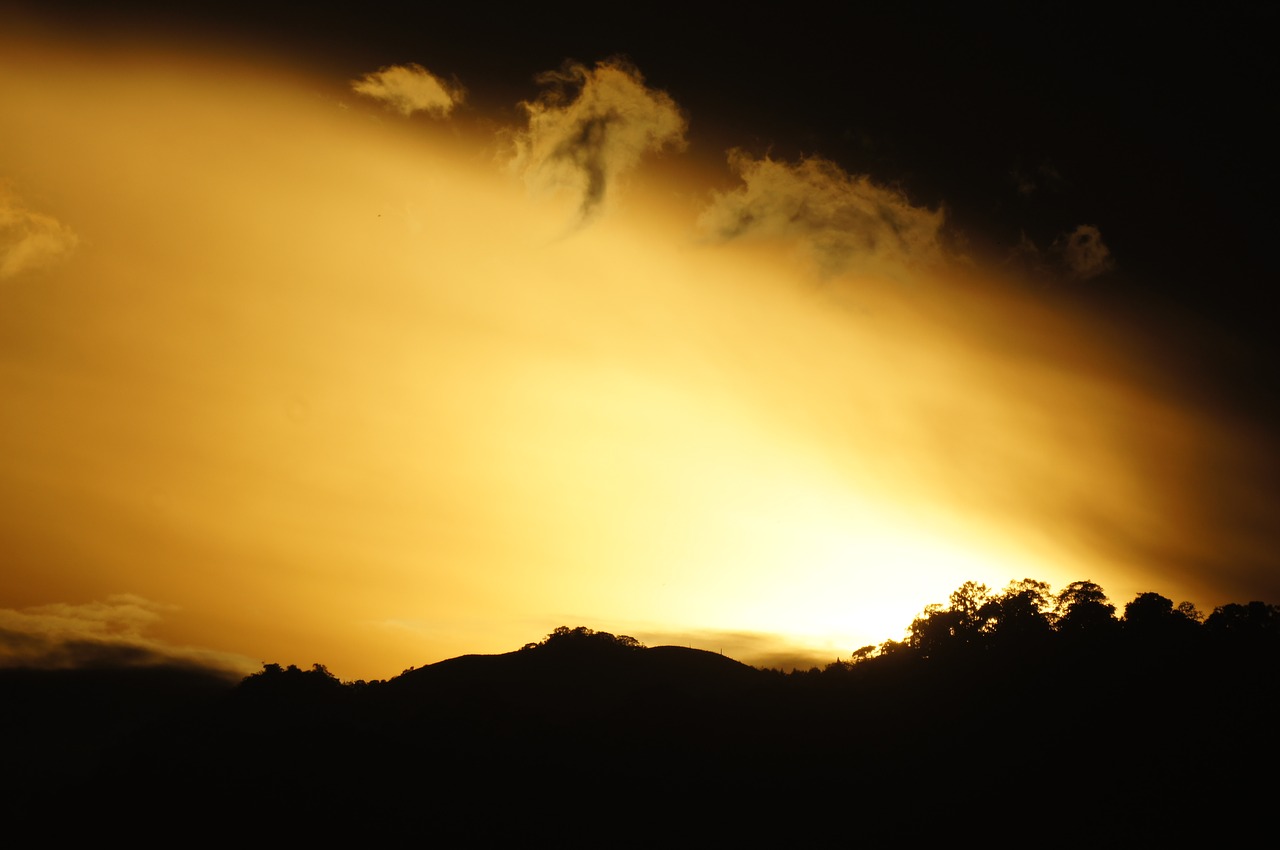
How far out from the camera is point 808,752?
54031mm

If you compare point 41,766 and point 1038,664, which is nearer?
point 1038,664

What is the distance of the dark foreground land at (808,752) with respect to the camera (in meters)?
45.5

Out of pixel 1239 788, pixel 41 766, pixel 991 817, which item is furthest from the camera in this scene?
pixel 41 766

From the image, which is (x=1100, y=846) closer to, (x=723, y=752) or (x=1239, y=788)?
(x=1239, y=788)

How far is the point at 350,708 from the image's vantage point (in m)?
67.2

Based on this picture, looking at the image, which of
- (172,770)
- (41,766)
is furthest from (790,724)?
(41,766)

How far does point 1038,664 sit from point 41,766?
618 ft

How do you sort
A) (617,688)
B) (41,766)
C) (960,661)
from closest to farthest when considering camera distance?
(960,661)
(617,688)
(41,766)

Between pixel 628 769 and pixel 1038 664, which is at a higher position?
pixel 1038 664

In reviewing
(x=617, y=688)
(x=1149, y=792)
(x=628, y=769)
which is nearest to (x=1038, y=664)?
(x=1149, y=792)

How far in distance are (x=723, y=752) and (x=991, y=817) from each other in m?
17.6

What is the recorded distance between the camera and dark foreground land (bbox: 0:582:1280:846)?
4553 centimetres

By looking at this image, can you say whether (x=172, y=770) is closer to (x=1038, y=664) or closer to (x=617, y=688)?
(x=617, y=688)

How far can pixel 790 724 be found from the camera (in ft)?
189
